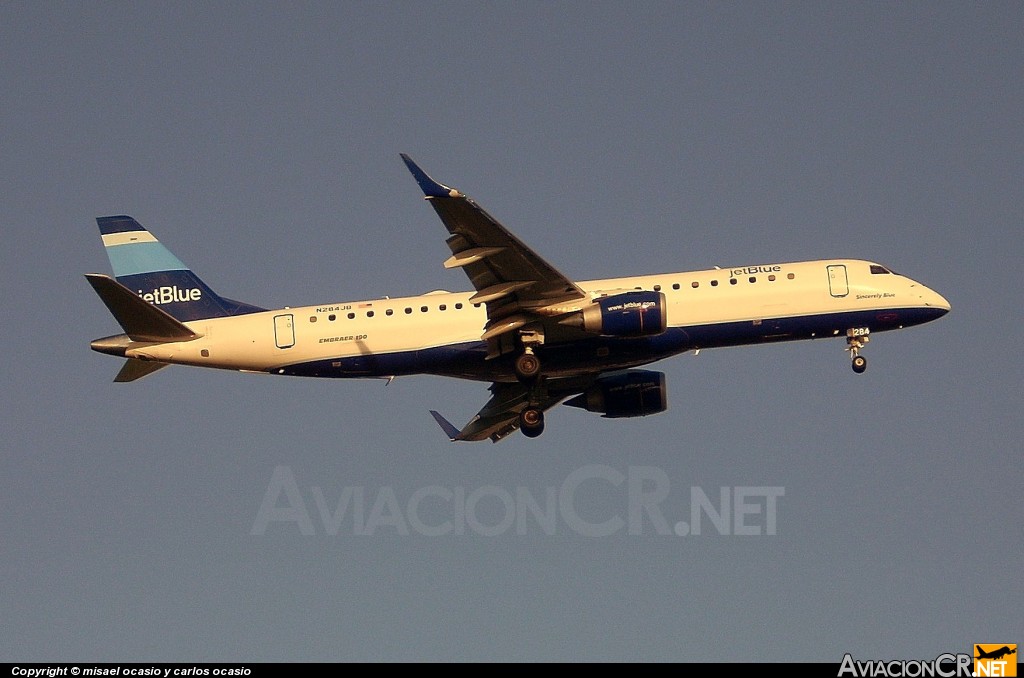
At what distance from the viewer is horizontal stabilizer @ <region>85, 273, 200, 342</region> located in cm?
4519

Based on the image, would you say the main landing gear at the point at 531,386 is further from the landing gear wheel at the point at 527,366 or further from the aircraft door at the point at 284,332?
the aircraft door at the point at 284,332

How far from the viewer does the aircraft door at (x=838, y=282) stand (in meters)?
49.9

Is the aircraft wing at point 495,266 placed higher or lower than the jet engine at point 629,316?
higher

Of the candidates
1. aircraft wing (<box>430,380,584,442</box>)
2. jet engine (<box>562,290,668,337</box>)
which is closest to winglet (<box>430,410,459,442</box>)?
aircraft wing (<box>430,380,584,442</box>)

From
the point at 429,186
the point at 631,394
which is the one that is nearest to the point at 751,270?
the point at 631,394

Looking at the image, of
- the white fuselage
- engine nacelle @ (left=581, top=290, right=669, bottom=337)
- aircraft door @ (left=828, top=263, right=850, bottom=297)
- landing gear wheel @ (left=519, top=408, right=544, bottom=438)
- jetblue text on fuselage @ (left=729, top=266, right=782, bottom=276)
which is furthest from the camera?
landing gear wheel @ (left=519, top=408, right=544, bottom=438)

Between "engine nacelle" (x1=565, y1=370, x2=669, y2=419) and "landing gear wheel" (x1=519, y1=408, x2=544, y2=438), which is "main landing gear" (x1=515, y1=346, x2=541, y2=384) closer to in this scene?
"landing gear wheel" (x1=519, y1=408, x2=544, y2=438)

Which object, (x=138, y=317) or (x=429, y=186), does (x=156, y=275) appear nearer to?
(x=138, y=317)

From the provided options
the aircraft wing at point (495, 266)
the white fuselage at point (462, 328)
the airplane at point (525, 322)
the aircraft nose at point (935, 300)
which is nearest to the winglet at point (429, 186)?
the aircraft wing at point (495, 266)

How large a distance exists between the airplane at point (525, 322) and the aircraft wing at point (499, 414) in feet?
8.73

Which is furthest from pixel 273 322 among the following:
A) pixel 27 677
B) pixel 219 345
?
pixel 27 677

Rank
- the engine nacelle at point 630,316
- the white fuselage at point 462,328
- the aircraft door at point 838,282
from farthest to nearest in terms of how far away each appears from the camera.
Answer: the aircraft door at point 838,282
the white fuselage at point 462,328
the engine nacelle at point 630,316

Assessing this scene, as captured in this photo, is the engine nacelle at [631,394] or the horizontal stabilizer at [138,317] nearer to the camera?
the horizontal stabilizer at [138,317]

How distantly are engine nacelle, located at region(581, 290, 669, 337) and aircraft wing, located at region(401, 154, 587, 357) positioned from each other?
1157 mm
